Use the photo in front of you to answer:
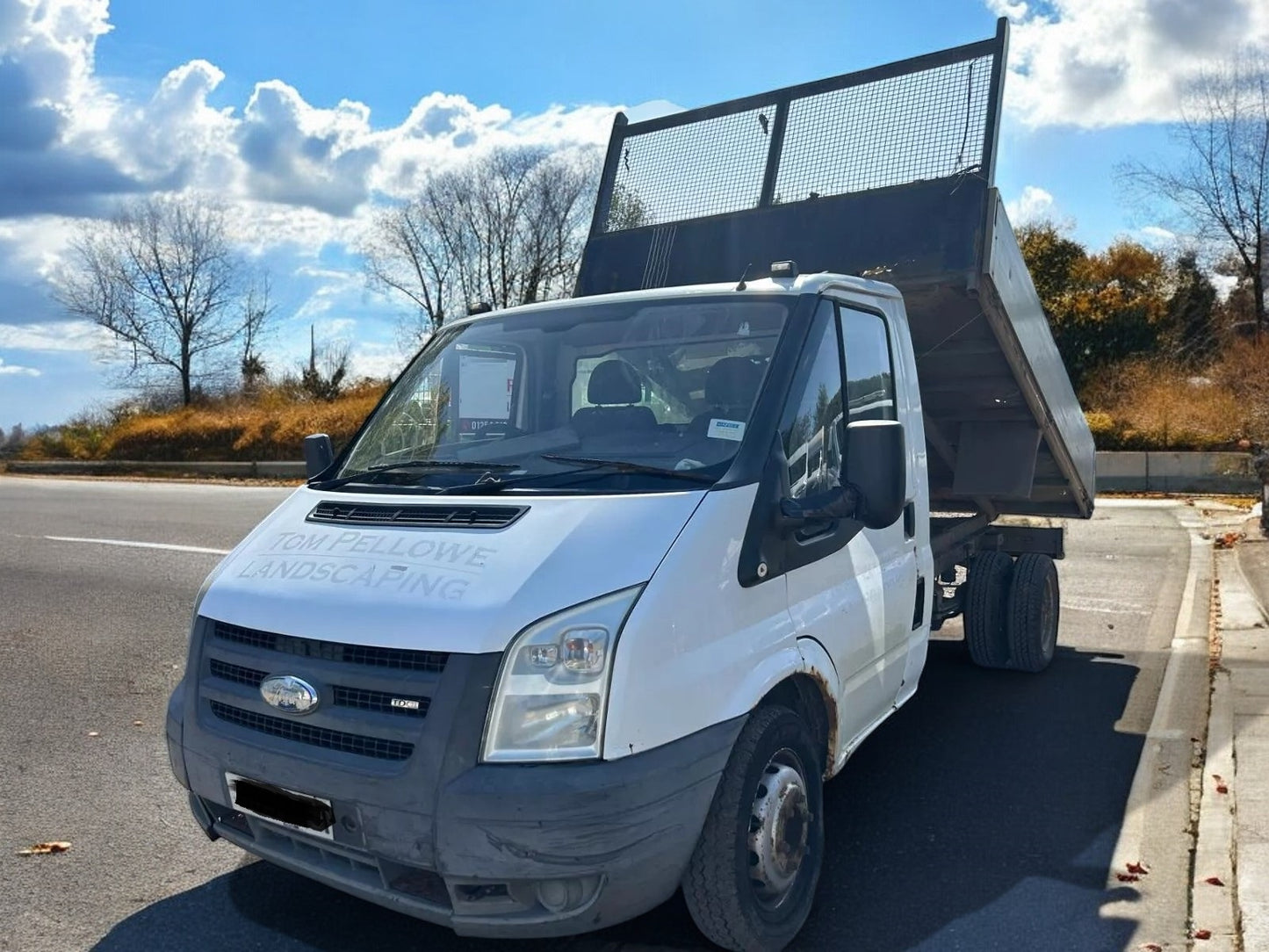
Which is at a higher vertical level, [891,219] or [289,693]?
[891,219]

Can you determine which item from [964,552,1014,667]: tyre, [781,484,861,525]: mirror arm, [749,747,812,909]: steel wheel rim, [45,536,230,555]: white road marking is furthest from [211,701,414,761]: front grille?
[45,536,230,555]: white road marking

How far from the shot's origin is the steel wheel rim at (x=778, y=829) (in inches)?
130

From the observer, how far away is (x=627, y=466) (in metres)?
3.54

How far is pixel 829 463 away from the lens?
3953 mm

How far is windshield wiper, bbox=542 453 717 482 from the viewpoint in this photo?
3.42m

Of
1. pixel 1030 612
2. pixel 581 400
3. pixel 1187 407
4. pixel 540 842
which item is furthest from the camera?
pixel 1187 407

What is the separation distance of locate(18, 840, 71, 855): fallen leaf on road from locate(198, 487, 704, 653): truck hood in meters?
1.56

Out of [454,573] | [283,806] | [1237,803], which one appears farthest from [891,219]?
[283,806]

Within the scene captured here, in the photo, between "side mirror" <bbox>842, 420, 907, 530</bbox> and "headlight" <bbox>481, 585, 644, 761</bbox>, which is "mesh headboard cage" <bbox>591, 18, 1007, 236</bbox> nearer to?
"side mirror" <bbox>842, 420, 907, 530</bbox>

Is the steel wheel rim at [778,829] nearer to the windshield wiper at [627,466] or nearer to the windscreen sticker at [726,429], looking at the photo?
the windshield wiper at [627,466]

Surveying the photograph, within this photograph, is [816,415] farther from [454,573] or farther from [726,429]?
[454,573]

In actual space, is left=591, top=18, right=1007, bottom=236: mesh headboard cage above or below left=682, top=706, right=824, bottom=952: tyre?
above

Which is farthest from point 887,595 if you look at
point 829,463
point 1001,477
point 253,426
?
point 253,426

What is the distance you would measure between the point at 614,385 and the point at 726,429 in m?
0.64
